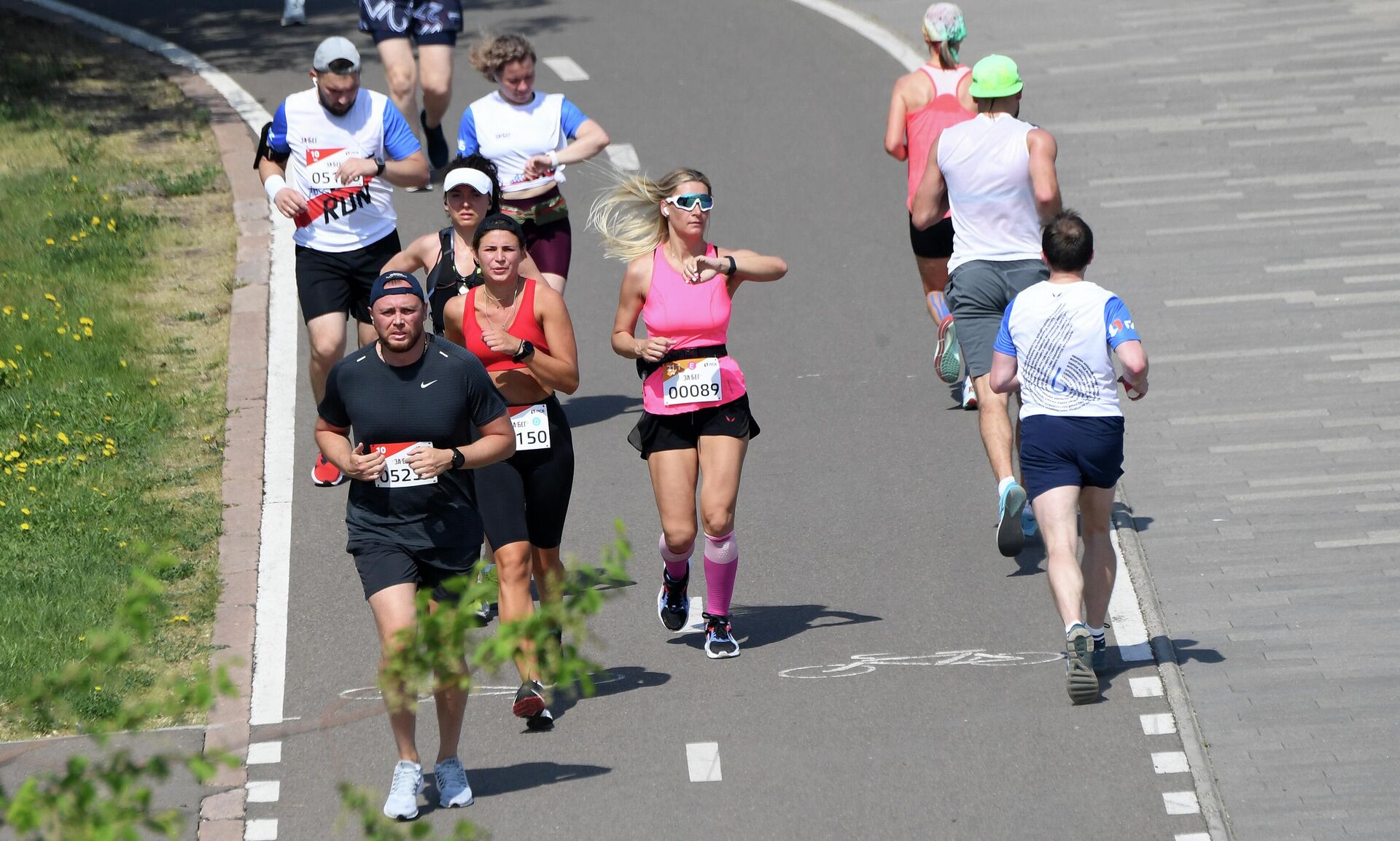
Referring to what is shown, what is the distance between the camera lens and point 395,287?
257 inches

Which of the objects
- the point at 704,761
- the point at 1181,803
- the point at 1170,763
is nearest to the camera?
the point at 1181,803

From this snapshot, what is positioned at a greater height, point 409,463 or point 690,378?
point 690,378

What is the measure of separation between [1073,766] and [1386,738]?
1.17m

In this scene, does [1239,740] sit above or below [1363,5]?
below

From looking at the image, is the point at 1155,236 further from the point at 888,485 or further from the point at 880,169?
the point at 888,485

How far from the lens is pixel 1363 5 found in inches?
707

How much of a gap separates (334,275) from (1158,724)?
15.2 ft

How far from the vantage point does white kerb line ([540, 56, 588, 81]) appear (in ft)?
53.9

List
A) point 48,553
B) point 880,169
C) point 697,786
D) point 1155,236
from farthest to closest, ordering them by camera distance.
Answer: point 880,169, point 1155,236, point 48,553, point 697,786

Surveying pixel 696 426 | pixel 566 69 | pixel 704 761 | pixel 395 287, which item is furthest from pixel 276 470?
pixel 566 69

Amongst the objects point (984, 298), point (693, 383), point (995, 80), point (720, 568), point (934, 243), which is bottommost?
point (720, 568)

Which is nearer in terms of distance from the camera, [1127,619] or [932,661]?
[932,661]

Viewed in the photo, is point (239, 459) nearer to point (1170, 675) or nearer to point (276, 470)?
point (276, 470)

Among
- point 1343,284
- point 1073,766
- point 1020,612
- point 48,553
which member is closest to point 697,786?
point 1073,766
